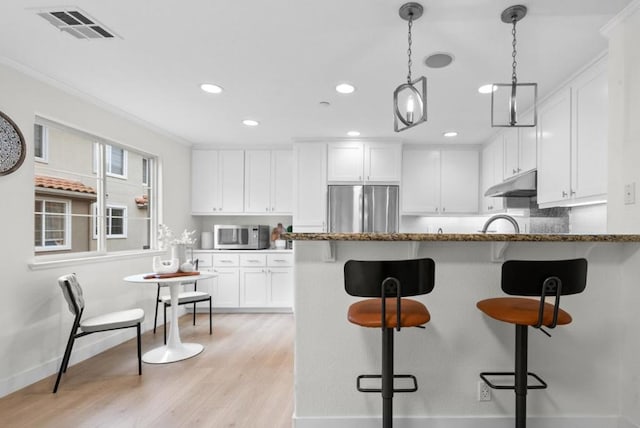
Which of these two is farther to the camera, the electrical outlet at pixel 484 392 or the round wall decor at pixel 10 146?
the round wall decor at pixel 10 146

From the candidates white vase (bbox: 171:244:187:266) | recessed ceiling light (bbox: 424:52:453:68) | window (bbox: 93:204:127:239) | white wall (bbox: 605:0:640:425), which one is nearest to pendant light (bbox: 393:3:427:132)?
recessed ceiling light (bbox: 424:52:453:68)

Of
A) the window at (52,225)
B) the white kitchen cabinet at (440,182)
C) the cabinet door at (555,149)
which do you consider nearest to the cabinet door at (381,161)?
the white kitchen cabinet at (440,182)

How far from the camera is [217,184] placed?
16.5ft

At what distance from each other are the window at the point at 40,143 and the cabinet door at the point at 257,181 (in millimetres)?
2451

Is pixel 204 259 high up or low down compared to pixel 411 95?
down

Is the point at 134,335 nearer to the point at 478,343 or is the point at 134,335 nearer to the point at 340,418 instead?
the point at 340,418

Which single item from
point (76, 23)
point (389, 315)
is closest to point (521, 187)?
point (389, 315)

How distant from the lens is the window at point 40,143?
9.20 feet

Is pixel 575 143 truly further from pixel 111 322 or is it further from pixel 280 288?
pixel 111 322

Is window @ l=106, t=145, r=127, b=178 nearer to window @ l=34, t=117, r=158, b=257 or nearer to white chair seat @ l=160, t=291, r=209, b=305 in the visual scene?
window @ l=34, t=117, r=158, b=257

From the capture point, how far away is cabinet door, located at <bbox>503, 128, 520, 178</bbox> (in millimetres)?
3605

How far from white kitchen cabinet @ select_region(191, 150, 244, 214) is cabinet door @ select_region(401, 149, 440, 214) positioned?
2.32m

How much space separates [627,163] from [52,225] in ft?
13.4

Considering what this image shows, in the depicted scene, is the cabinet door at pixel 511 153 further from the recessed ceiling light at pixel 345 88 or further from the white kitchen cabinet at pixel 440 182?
the recessed ceiling light at pixel 345 88
